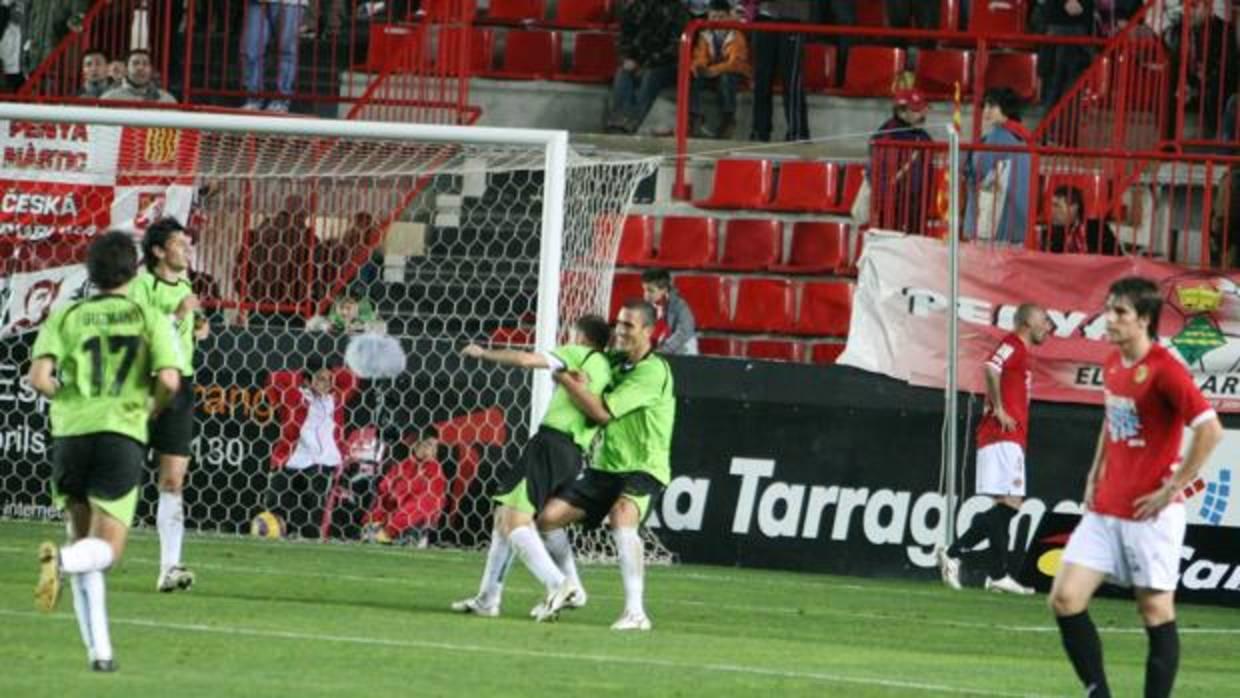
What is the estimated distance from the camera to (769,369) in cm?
1956

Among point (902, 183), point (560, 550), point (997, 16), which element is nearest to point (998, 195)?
point (902, 183)

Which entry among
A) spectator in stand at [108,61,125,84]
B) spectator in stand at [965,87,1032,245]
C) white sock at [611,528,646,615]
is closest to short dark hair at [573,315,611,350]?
white sock at [611,528,646,615]

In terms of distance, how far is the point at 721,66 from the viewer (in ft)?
78.6

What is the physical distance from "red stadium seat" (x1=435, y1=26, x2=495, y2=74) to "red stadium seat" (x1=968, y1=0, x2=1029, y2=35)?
4265mm

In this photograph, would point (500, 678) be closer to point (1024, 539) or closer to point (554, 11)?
point (1024, 539)

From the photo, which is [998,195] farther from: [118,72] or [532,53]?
[118,72]

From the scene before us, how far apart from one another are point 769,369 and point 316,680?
895 centimetres

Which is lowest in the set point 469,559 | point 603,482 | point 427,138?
point 469,559

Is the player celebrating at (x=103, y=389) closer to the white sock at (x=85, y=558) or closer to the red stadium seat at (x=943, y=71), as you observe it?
the white sock at (x=85, y=558)

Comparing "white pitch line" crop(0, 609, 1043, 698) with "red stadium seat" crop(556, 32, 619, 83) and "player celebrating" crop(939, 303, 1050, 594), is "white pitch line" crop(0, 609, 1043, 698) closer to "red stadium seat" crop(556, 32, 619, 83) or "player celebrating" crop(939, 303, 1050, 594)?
"player celebrating" crop(939, 303, 1050, 594)

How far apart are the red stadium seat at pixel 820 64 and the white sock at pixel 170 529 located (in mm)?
11198

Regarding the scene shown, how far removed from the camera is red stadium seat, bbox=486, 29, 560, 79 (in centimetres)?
2538

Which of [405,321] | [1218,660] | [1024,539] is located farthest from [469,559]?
[1218,660]

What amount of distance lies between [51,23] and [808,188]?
6811 mm
